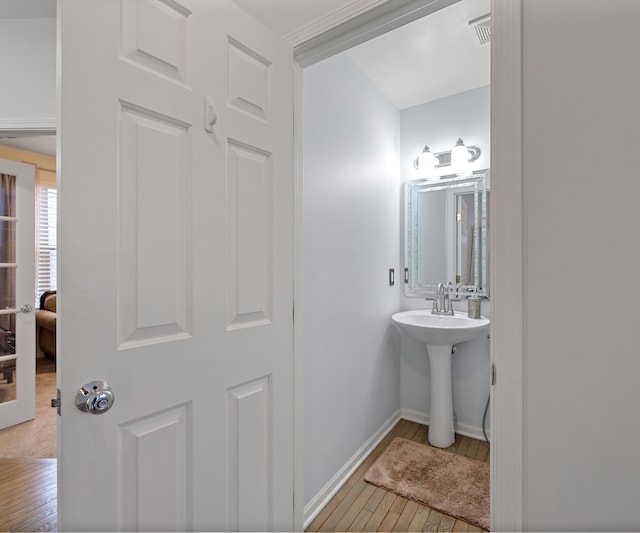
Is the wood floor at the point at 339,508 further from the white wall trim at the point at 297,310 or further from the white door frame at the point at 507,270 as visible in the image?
the white door frame at the point at 507,270

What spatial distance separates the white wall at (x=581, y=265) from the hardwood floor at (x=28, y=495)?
2.17 metres

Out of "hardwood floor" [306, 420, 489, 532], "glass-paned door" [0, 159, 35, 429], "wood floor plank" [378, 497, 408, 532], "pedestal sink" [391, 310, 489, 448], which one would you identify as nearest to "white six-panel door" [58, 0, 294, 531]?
"hardwood floor" [306, 420, 489, 532]

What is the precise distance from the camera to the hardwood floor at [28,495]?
5.50 feet

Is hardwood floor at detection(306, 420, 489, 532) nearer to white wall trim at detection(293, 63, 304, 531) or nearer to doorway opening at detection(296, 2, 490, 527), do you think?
doorway opening at detection(296, 2, 490, 527)

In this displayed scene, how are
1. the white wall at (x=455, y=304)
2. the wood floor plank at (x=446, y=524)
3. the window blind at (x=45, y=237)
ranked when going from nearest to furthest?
the wood floor plank at (x=446, y=524)
the white wall at (x=455, y=304)
the window blind at (x=45, y=237)

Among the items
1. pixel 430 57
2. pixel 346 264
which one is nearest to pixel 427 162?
pixel 430 57

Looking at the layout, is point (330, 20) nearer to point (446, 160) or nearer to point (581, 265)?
point (581, 265)

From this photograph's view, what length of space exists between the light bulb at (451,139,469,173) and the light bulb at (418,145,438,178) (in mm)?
152

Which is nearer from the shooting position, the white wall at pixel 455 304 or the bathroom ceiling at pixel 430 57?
the bathroom ceiling at pixel 430 57

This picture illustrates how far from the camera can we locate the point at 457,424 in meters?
2.46

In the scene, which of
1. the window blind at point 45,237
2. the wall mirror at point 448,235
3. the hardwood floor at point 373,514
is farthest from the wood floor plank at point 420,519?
the window blind at point 45,237

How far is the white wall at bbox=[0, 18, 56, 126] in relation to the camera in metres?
1.81

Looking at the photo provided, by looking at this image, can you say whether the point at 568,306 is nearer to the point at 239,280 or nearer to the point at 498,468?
the point at 498,468

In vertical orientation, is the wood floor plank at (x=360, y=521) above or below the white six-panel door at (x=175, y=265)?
below
